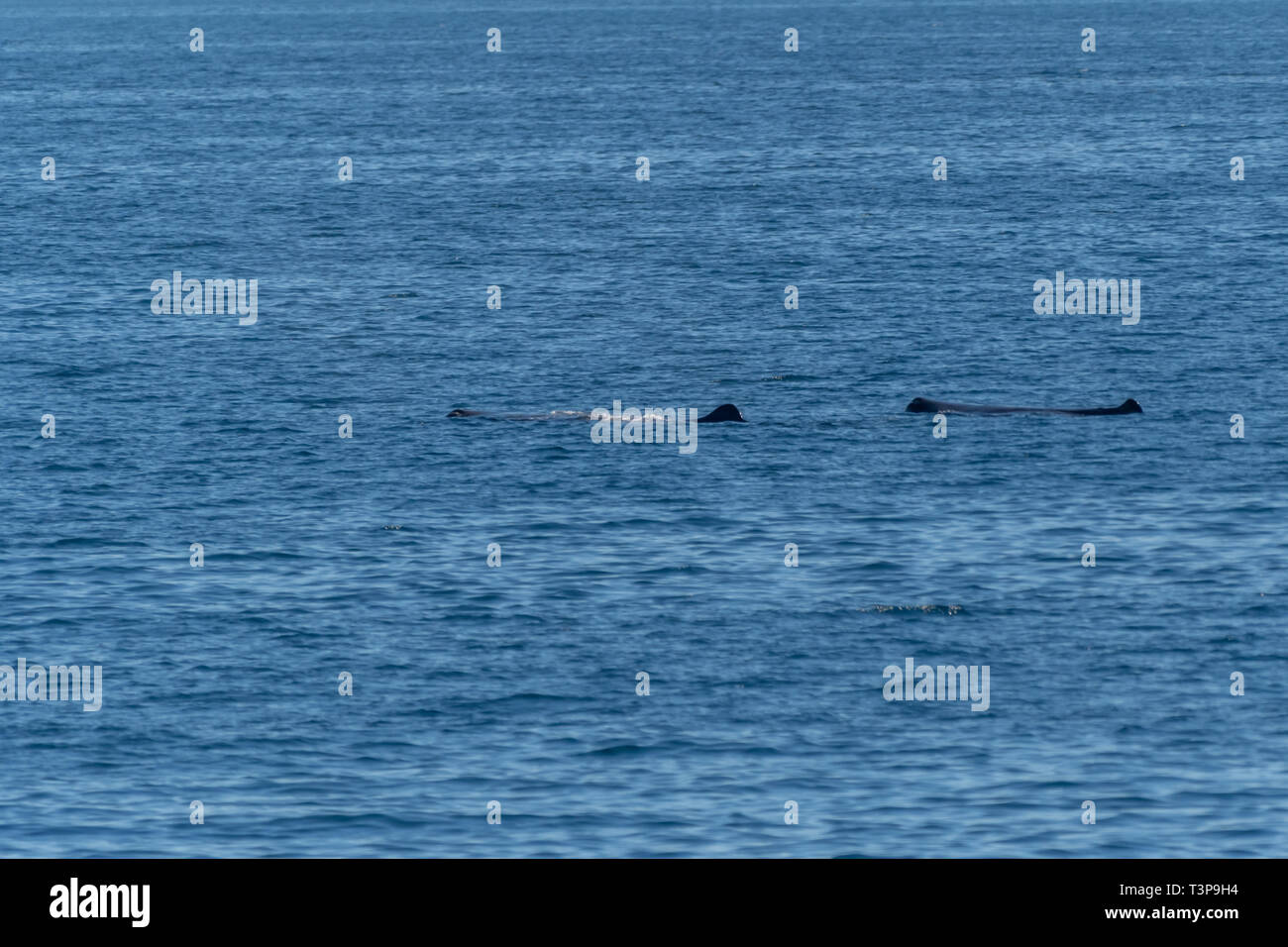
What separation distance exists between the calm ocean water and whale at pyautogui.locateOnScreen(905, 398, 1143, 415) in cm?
77

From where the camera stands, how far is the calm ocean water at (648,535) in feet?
123

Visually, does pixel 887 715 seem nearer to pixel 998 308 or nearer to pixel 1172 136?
pixel 998 308

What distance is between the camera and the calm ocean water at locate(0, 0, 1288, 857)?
37.3 meters

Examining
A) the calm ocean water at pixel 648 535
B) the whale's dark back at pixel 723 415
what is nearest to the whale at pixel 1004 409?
the calm ocean water at pixel 648 535

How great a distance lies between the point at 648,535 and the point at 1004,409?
17.8 meters

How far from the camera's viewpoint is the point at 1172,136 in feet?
485

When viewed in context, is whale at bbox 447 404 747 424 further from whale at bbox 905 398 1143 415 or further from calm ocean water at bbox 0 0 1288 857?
whale at bbox 905 398 1143 415

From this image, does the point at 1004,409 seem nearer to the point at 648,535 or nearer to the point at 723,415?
the point at 723,415

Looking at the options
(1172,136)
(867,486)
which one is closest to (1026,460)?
(867,486)

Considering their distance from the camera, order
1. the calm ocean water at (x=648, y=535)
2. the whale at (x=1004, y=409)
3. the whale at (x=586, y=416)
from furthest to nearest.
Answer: the whale at (x=1004, y=409)
the whale at (x=586, y=416)
the calm ocean water at (x=648, y=535)

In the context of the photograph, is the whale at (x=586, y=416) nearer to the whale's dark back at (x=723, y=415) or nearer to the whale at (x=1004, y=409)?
the whale's dark back at (x=723, y=415)

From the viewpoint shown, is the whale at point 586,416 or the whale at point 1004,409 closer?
the whale at point 586,416

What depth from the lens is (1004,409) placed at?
68.2 meters

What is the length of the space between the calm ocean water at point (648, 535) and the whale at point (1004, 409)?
0.77m
